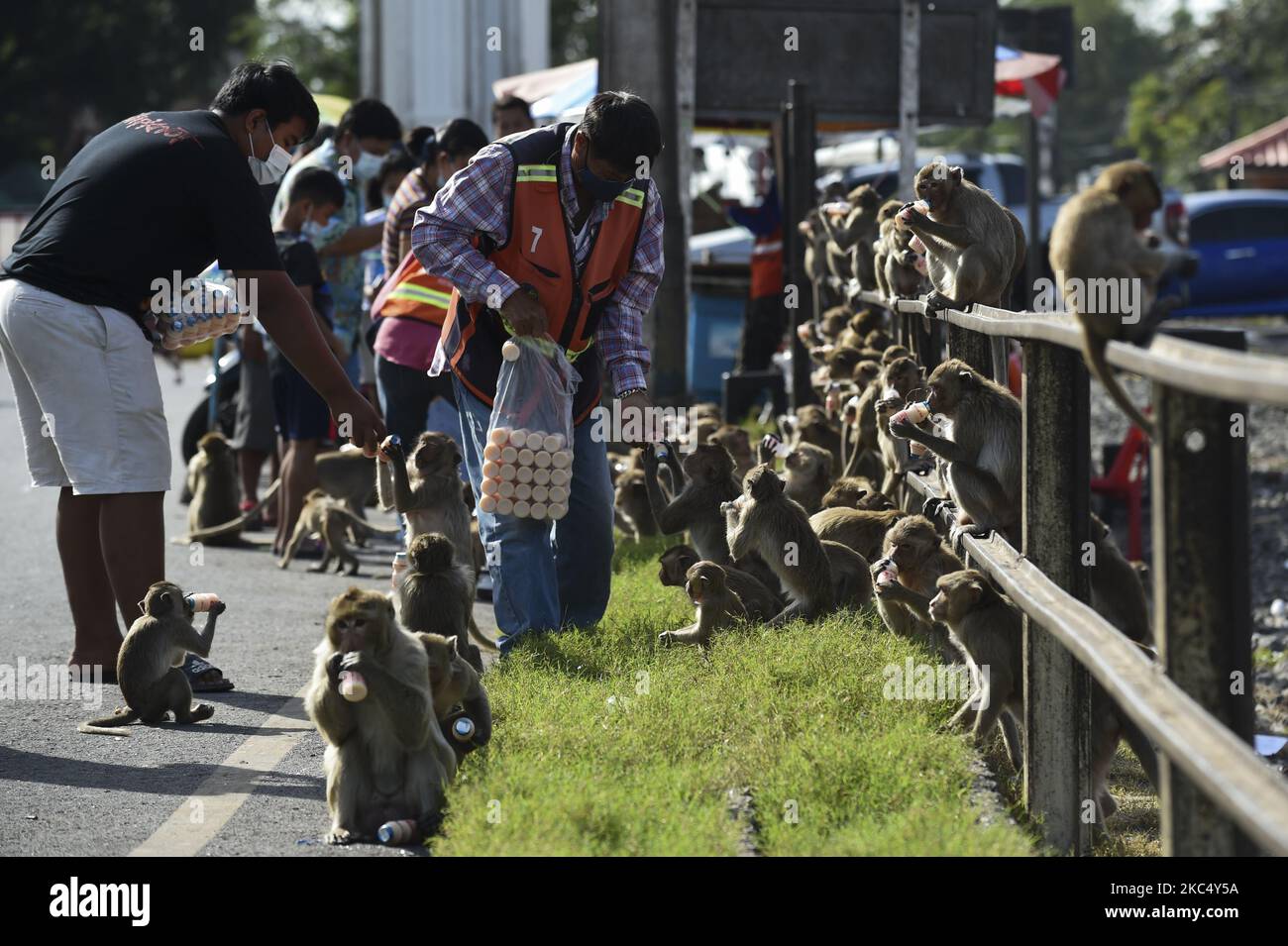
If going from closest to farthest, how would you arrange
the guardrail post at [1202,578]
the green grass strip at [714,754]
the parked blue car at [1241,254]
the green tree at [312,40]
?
the guardrail post at [1202,578]
the green grass strip at [714,754]
the parked blue car at [1241,254]
the green tree at [312,40]

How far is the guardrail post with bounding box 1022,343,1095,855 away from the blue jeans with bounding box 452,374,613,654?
242 cm

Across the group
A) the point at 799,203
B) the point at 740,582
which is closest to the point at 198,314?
the point at 740,582

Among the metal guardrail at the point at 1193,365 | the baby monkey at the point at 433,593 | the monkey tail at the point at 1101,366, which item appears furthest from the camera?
the baby monkey at the point at 433,593

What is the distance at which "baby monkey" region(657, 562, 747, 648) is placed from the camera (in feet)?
23.2

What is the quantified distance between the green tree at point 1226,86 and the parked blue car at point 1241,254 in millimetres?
23099

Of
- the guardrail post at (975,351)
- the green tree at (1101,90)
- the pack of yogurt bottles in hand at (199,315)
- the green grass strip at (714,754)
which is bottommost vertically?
the green grass strip at (714,754)

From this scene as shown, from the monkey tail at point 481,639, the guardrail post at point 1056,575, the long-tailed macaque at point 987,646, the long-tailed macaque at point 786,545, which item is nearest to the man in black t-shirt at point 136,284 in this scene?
the monkey tail at point 481,639

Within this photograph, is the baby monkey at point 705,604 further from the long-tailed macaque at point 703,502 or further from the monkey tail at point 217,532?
the monkey tail at point 217,532

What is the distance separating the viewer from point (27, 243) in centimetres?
665

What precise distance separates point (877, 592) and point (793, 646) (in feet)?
1.21

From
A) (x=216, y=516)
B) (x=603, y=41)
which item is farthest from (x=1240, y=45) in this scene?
(x=216, y=516)

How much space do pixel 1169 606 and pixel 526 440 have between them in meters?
3.34

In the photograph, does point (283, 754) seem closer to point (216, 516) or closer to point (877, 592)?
point (877, 592)

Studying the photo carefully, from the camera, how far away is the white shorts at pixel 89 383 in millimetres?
6508
